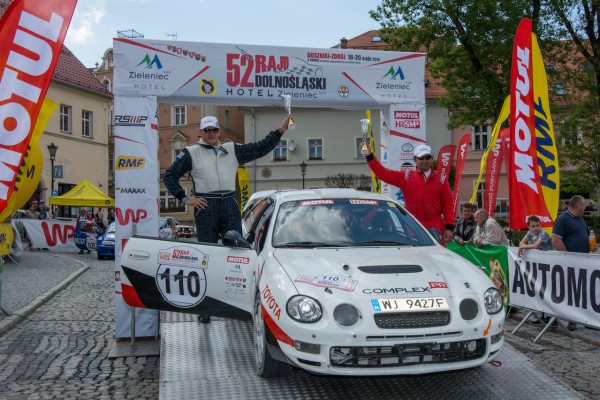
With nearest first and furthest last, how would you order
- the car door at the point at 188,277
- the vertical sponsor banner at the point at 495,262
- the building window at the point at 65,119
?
the car door at the point at 188,277 < the vertical sponsor banner at the point at 495,262 < the building window at the point at 65,119

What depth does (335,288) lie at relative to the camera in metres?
4.28

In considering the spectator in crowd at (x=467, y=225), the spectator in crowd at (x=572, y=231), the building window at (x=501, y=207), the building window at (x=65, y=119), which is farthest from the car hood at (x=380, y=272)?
the building window at (x=501, y=207)

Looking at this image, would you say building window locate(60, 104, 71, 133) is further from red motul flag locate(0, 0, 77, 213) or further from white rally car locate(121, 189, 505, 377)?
white rally car locate(121, 189, 505, 377)

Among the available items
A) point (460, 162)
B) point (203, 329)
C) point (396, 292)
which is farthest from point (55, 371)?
point (460, 162)

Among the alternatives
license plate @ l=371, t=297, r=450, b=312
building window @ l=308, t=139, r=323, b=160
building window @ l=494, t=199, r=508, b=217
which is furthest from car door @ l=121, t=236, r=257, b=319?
building window @ l=308, t=139, r=323, b=160

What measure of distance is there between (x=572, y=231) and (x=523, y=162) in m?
1.25

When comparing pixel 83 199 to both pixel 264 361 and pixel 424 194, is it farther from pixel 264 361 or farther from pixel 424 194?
pixel 264 361

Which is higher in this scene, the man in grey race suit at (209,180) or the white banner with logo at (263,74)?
the white banner with logo at (263,74)

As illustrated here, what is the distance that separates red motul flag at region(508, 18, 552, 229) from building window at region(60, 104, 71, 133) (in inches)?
1350

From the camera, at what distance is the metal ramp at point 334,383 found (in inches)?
177

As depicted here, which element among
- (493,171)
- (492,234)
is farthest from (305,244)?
(493,171)

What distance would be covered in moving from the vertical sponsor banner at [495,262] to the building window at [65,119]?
33237mm

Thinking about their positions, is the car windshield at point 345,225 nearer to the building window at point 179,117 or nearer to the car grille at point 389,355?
the car grille at point 389,355

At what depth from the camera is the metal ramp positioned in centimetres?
450
